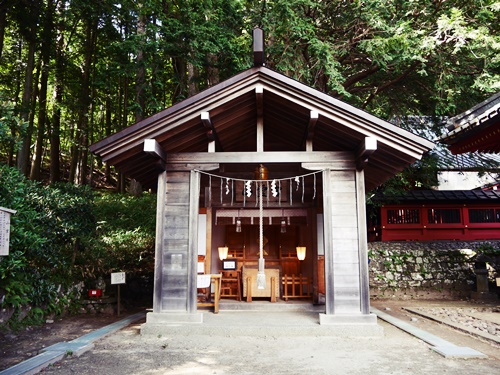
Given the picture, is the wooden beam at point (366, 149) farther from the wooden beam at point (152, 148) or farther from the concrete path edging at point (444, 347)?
the wooden beam at point (152, 148)

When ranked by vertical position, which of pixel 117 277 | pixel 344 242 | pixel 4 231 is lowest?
pixel 117 277

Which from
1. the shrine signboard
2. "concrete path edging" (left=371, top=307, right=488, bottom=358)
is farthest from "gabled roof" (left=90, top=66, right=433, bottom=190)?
"concrete path edging" (left=371, top=307, right=488, bottom=358)

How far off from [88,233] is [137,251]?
→ 116 inches

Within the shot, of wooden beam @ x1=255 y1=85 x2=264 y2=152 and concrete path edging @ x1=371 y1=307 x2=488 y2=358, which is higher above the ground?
wooden beam @ x1=255 y1=85 x2=264 y2=152

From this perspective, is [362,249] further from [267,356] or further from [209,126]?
[209,126]

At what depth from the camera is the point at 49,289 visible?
812 centimetres

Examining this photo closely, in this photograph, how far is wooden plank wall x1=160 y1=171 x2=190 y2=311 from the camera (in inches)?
290

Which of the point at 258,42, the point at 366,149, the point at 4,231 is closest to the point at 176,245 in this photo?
the point at 4,231

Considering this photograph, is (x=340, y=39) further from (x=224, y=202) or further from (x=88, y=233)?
(x=88, y=233)

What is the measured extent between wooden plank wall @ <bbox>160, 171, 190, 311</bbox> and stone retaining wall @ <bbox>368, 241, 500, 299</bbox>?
9.36 m

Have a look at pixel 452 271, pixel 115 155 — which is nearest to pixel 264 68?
pixel 115 155

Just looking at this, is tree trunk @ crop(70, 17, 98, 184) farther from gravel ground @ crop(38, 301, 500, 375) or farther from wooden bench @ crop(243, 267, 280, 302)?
gravel ground @ crop(38, 301, 500, 375)

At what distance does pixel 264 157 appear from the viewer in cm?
767

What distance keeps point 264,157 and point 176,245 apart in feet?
8.63
